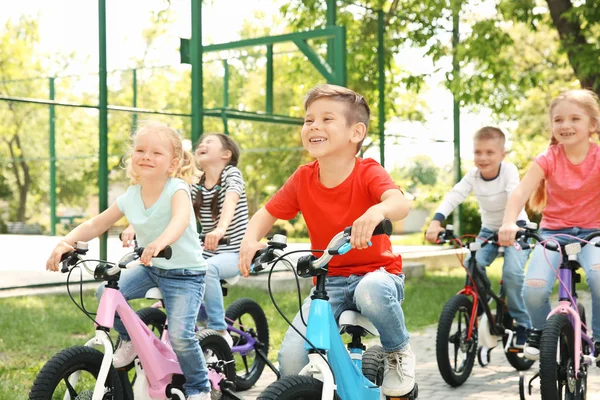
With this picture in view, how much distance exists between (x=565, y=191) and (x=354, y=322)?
2.01m

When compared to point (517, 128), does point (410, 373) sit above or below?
below

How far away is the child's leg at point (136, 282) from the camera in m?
4.33

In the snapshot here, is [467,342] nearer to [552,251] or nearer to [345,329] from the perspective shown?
[552,251]

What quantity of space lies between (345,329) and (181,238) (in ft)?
3.76

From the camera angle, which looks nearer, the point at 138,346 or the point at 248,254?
the point at 248,254

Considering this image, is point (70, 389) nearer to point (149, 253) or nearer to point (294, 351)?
point (149, 253)

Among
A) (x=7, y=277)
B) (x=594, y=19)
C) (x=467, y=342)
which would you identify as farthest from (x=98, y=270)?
(x=594, y=19)

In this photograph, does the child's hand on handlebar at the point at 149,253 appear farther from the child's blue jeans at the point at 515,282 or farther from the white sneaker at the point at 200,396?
the child's blue jeans at the point at 515,282

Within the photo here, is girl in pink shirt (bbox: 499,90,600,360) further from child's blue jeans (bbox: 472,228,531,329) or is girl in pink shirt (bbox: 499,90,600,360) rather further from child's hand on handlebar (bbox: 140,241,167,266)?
child's hand on handlebar (bbox: 140,241,167,266)

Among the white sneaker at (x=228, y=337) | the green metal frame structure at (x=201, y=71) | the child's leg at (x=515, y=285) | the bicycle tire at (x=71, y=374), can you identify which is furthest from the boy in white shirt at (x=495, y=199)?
the green metal frame structure at (x=201, y=71)

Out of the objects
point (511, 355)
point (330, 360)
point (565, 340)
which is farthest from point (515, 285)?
point (330, 360)

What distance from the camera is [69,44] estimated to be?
85.9 ft

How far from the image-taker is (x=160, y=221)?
430cm

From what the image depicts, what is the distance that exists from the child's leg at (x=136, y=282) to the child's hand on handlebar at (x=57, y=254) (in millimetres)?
419
